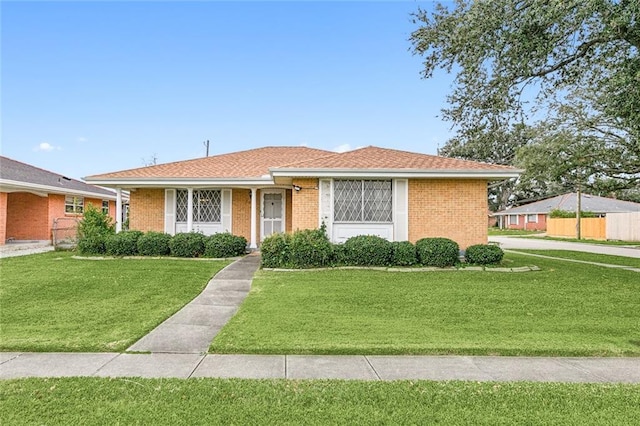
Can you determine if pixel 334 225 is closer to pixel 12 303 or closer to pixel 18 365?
pixel 12 303

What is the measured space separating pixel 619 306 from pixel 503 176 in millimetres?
5383

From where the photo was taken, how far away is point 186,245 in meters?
12.7

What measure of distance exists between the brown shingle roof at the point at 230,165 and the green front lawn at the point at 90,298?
3.73 metres

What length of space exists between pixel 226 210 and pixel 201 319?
8920 millimetres

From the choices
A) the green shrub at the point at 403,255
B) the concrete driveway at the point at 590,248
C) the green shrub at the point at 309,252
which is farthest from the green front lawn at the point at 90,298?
the concrete driveway at the point at 590,248

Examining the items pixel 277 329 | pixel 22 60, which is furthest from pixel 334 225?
pixel 22 60

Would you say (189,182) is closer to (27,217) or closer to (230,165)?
(230,165)

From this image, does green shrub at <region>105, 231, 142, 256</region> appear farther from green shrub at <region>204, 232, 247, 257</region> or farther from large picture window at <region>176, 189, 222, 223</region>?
green shrub at <region>204, 232, 247, 257</region>

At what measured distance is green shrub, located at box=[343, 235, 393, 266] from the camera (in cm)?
1084

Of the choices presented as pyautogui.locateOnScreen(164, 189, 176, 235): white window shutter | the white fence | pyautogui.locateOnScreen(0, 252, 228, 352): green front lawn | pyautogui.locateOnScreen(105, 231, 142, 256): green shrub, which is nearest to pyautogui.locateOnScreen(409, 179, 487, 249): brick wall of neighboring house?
pyautogui.locateOnScreen(0, 252, 228, 352): green front lawn

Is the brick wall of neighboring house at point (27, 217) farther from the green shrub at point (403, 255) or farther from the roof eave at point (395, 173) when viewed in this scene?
the green shrub at point (403, 255)

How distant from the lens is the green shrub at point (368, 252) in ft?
35.6

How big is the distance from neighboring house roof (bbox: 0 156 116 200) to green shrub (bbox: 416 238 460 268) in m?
16.8

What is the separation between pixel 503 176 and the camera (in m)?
11.8
